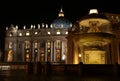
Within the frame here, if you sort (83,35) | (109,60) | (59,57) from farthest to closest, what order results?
(59,57), (109,60), (83,35)

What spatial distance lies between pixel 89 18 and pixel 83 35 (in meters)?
2.58

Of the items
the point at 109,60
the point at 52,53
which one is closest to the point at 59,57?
the point at 52,53

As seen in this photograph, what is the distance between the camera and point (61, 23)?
423 feet

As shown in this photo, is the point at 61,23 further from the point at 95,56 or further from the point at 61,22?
the point at 95,56

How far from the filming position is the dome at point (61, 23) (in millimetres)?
126025

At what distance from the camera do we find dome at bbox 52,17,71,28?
12603cm

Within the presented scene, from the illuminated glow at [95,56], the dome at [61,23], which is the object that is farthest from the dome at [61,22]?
the illuminated glow at [95,56]

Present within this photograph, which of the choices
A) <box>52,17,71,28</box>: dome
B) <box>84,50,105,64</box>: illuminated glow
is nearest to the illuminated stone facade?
<box>52,17,71,28</box>: dome

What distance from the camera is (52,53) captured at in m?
115

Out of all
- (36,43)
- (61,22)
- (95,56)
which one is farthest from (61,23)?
(95,56)

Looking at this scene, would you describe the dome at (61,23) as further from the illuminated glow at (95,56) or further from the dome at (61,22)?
the illuminated glow at (95,56)

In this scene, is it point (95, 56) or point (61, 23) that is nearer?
point (95, 56)

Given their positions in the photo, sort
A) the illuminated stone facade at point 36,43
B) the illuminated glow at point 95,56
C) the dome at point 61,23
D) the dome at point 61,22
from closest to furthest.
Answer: the illuminated glow at point 95,56
the illuminated stone facade at point 36,43
the dome at point 61,22
the dome at point 61,23

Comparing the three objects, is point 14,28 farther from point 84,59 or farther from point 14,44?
point 84,59
